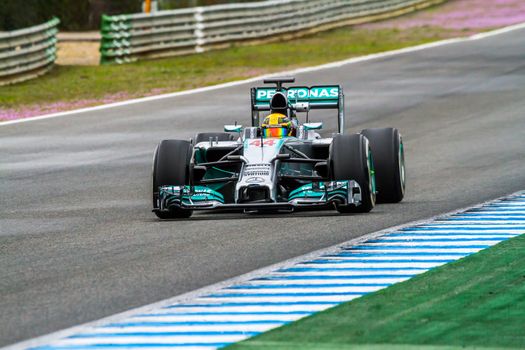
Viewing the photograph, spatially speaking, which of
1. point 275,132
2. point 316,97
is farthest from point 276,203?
point 316,97

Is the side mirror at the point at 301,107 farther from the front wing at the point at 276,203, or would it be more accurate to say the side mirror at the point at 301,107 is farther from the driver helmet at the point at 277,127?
the front wing at the point at 276,203

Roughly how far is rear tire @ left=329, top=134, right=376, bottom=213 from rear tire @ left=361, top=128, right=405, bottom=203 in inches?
32.9

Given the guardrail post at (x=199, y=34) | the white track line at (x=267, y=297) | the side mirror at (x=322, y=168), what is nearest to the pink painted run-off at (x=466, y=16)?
the guardrail post at (x=199, y=34)

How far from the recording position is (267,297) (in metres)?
8.98

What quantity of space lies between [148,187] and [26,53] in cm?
1540

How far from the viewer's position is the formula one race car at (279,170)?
1309 cm

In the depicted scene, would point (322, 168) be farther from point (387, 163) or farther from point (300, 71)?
point (300, 71)

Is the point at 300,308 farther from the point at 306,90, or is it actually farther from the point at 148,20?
the point at 148,20

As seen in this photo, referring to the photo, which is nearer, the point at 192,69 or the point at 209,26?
the point at 192,69

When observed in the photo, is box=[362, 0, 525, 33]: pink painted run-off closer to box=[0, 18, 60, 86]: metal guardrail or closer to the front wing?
box=[0, 18, 60, 86]: metal guardrail

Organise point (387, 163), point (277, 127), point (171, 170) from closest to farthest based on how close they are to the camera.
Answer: point (171, 170)
point (277, 127)
point (387, 163)

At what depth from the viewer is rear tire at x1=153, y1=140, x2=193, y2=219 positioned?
13555mm

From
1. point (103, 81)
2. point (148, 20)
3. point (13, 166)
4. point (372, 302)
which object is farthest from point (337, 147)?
point (148, 20)

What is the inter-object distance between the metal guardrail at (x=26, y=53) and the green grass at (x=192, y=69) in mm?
350
